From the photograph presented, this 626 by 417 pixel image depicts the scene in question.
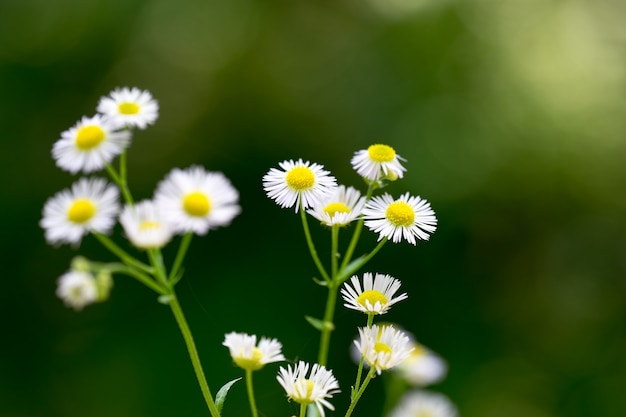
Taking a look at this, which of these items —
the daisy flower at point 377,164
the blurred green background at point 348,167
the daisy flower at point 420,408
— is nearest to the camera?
the daisy flower at point 377,164

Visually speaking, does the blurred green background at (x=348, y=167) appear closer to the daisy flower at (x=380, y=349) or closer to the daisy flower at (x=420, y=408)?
the daisy flower at (x=420, y=408)

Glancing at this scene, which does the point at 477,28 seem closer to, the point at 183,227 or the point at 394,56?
the point at 394,56

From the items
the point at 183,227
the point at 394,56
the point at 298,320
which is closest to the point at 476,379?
the point at 298,320

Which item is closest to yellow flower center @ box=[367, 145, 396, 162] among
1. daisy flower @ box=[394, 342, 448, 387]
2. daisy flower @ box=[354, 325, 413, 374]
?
daisy flower @ box=[354, 325, 413, 374]

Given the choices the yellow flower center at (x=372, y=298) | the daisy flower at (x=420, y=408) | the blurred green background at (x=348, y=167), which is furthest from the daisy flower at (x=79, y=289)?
the blurred green background at (x=348, y=167)

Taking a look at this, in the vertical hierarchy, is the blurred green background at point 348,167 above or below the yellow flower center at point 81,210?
above

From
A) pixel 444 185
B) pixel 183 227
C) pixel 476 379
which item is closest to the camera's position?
pixel 183 227
